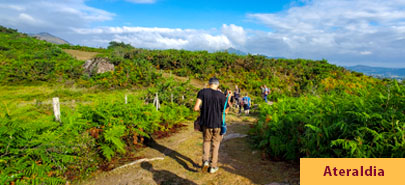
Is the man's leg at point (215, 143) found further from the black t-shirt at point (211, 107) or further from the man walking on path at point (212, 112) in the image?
the black t-shirt at point (211, 107)

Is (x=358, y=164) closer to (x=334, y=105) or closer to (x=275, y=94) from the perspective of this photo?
(x=334, y=105)

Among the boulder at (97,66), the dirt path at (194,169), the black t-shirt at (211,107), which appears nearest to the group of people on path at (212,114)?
the black t-shirt at (211,107)

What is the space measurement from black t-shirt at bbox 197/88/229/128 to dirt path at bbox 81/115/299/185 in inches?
42.7

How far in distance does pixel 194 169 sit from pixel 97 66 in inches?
729

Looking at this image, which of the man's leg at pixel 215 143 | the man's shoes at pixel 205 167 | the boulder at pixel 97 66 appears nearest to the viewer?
the man's leg at pixel 215 143

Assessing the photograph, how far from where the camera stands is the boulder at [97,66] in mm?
19984

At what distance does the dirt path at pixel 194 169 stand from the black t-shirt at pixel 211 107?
108 cm

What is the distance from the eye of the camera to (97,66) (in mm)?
20312

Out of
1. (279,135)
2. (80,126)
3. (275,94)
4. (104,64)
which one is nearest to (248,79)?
(275,94)

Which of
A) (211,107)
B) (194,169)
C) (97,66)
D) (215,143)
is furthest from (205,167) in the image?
(97,66)

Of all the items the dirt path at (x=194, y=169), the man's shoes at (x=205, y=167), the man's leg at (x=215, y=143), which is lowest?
the dirt path at (x=194, y=169)

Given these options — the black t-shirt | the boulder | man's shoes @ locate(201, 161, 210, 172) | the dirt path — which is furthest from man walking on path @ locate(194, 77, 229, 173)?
the boulder

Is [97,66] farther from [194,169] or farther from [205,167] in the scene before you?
[205,167]

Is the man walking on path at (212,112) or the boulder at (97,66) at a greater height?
the boulder at (97,66)
